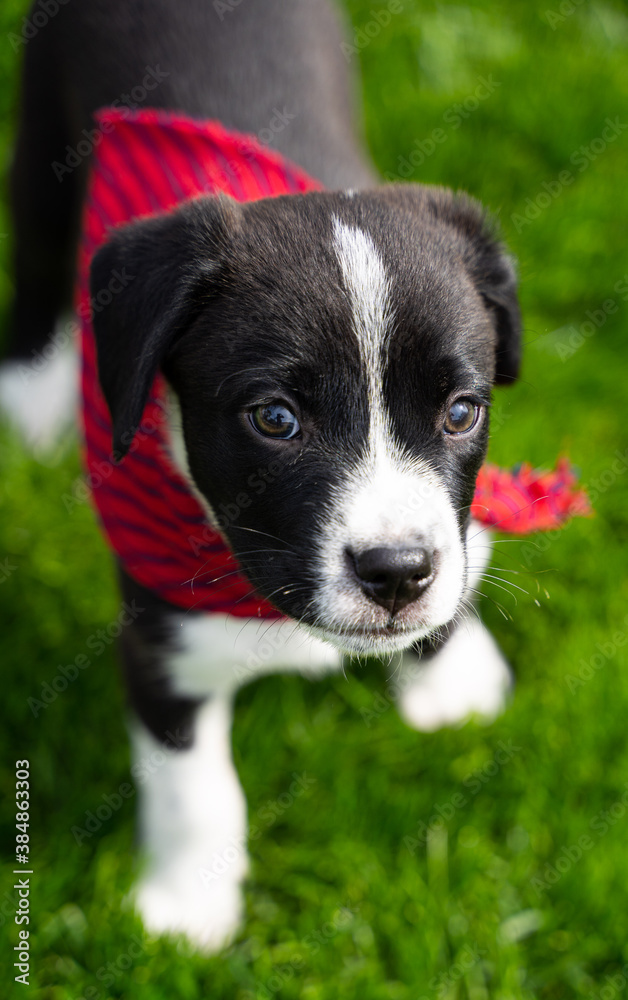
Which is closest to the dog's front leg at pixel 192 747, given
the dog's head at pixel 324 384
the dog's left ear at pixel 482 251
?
the dog's head at pixel 324 384

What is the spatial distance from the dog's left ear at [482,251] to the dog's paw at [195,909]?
1494mm

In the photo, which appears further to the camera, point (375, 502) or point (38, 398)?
point (38, 398)

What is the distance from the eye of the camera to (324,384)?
1.63 metres

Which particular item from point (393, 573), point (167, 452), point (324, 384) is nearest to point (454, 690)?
point (167, 452)

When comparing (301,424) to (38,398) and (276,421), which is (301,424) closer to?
(276,421)

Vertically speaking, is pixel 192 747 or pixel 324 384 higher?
pixel 324 384

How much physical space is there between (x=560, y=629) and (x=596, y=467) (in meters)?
0.70

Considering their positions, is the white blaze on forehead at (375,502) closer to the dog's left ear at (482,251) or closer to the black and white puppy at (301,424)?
the black and white puppy at (301,424)

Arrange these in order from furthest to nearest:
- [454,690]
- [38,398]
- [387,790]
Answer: [38,398], [454,690], [387,790]

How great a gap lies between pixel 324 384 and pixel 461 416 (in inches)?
11.7

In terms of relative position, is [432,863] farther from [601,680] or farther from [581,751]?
[601,680]

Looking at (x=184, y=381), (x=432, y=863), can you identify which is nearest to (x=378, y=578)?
(x=184, y=381)

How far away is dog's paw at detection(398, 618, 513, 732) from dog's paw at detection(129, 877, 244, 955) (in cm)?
74

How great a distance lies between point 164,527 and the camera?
2.11 m
